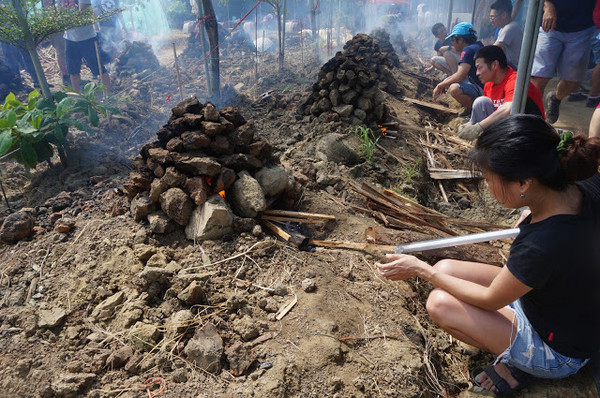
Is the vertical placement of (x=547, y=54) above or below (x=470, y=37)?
below

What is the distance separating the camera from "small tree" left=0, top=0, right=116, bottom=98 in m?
5.27

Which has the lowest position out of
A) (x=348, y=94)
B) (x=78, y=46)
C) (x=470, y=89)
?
(x=470, y=89)

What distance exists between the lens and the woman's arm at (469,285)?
185cm

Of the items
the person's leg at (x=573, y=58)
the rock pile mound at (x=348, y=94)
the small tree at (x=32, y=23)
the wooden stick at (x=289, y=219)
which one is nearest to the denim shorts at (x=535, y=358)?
the wooden stick at (x=289, y=219)

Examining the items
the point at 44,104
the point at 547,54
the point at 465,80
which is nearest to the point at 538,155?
the point at 547,54

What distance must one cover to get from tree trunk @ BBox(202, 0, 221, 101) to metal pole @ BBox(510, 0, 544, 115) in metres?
6.38

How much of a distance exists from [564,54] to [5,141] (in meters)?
7.22

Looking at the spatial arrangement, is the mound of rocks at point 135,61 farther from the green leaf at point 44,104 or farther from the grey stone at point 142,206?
the grey stone at point 142,206

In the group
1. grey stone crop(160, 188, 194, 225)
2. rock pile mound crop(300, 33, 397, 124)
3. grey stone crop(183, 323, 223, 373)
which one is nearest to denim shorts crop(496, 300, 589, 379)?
grey stone crop(183, 323, 223, 373)

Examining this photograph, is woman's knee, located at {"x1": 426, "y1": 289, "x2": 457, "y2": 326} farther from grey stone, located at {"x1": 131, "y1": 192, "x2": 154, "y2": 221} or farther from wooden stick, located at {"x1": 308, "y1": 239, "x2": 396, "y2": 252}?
grey stone, located at {"x1": 131, "y1": 192, "x2": 154, "y2": 221}

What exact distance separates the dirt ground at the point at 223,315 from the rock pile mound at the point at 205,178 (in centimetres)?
15

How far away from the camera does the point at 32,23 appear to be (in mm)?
5520

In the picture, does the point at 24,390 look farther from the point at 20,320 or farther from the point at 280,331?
the point at 280,331

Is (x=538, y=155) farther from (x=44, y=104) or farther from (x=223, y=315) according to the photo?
(x=44, y=104)
